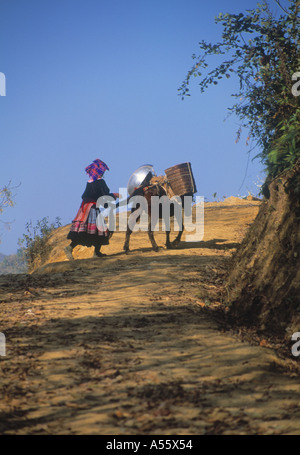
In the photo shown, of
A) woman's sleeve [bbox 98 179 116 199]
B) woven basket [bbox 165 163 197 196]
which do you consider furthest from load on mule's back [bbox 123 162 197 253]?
woman's sleeve [bbox 98 179 116 199]

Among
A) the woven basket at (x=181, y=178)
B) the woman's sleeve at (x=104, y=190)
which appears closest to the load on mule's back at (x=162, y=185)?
the woven basket at (x=181, y=178)

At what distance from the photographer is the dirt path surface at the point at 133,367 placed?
177 inches

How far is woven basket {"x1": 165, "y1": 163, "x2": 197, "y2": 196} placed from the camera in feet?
44.0

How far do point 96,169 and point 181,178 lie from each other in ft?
7.46

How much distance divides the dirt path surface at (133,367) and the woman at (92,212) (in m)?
3.71

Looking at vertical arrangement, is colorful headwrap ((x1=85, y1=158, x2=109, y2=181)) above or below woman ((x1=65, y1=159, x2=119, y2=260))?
above

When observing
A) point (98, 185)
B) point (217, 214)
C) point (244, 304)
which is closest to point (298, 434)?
point (244, 304)

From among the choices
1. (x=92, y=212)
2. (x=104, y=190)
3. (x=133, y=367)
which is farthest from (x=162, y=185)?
(x=133, y=367)

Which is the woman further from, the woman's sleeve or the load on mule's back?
the load on mule's back

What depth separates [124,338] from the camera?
6684mm

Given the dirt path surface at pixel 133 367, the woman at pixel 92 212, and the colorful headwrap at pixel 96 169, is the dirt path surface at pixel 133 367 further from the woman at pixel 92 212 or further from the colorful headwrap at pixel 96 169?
the colorful headwrap at pixel 96 169

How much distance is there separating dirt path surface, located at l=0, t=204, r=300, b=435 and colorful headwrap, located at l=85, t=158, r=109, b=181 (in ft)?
14.0
